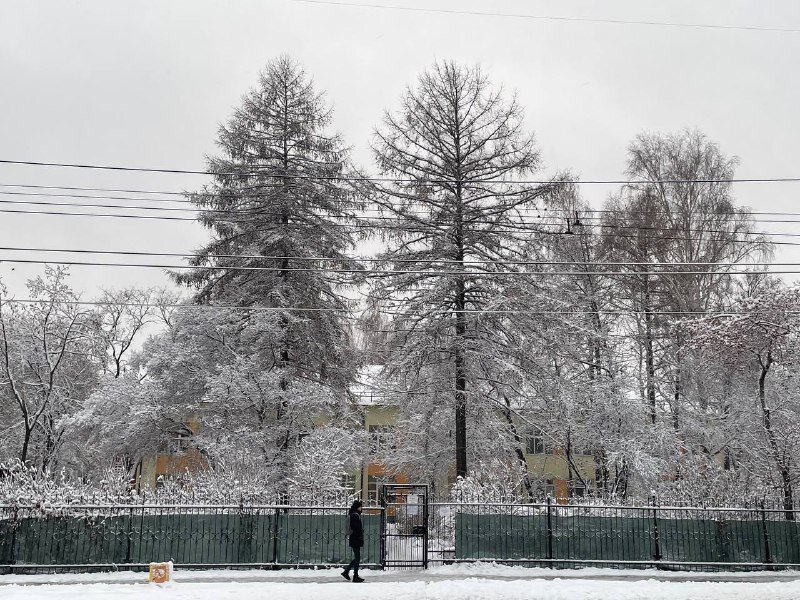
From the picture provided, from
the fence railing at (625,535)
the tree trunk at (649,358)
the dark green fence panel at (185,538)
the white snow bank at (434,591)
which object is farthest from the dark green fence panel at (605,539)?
the tree trunk at (649,358)

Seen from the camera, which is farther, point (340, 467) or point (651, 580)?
point (340, 467)

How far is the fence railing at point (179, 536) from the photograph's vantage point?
17.0m

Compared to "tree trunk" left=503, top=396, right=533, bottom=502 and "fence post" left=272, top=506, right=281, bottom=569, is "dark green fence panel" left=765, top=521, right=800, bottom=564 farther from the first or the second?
"fence post" left=272, top=506, right=281, bottom=569

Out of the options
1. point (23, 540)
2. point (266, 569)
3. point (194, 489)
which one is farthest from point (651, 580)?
point (23, 540)

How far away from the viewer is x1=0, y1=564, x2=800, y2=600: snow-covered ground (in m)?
14.5

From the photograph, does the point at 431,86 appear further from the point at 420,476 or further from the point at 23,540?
the point at 23,540

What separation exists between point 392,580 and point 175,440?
→ 14.0m

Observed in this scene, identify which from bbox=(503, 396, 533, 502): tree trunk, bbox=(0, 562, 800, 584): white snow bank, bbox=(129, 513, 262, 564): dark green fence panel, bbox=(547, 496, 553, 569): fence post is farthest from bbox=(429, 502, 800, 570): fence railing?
bbox=(503, 396, 533, 502): tree trunk

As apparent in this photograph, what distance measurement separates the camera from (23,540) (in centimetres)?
1698

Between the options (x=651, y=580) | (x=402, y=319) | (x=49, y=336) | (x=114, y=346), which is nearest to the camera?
(x=651, y=580)

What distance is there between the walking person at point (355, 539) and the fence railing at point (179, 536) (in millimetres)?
906

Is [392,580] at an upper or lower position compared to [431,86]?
lower

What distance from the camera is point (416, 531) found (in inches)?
713

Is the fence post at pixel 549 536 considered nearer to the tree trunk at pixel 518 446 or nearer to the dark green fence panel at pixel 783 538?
the dark green fence panel at pixel 783 538
